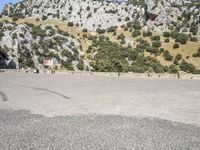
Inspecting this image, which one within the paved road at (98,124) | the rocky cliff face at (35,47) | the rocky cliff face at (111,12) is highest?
the rocky cliff face at (111,12)

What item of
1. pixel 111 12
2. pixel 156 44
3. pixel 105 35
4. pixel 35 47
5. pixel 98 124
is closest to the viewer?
pixel 98 124

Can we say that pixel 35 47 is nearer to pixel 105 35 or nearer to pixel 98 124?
pixel 105 35

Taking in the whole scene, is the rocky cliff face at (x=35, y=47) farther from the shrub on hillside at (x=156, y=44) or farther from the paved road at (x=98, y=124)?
the paved road at (x=98, y=124)

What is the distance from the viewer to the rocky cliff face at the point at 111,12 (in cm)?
10956

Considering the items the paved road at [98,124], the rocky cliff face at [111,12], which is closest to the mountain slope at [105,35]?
the rocky cliff face at [111,12]

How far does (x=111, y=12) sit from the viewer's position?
121 metres

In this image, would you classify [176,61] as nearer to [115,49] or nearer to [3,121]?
[115,49]

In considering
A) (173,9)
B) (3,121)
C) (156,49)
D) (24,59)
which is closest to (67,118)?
(3,121)

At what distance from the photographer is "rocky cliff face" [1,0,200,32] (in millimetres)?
109562

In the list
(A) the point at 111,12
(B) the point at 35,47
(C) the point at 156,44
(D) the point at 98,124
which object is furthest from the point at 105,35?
(D) the point at 98,124

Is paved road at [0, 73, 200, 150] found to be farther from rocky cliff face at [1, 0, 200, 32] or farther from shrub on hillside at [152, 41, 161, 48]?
rocky cliff face at [1, 0, 200, 32]

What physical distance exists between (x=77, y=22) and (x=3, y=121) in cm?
10924

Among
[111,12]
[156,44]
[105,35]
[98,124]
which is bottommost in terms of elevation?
[98,124]

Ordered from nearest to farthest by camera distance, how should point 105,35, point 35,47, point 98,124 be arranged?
point 98,124, point 35,47, point 105,35
